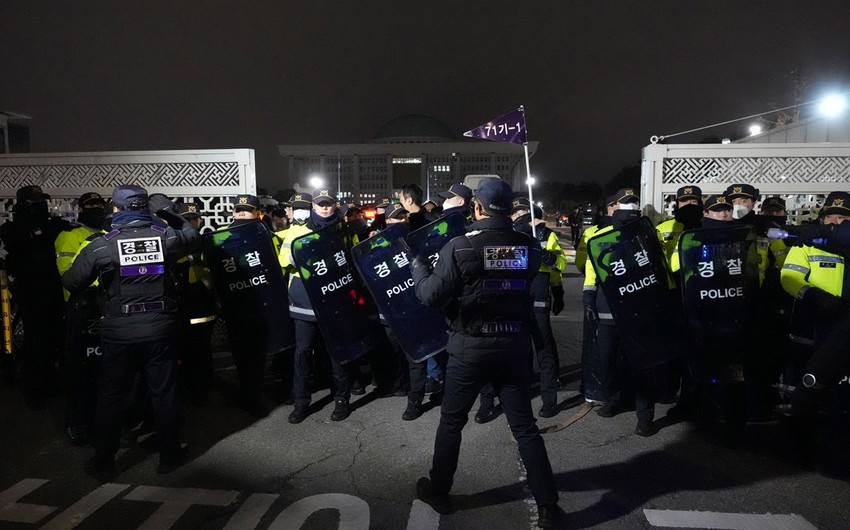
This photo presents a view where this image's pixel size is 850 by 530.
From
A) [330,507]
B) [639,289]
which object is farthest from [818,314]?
[330,507]

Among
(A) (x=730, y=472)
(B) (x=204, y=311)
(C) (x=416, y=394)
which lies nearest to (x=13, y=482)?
(B) (x=204, y=311)

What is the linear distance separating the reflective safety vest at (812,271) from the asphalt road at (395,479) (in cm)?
120

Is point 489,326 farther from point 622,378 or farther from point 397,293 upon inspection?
point 622,378

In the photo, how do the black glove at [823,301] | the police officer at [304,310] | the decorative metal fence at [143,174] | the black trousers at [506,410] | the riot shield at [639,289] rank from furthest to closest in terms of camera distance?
the decorative metal fence at [143,174]
the police officer at [304,310]
the riot shield at [639,289]
the black glove at [823,301]
the black trousers at [506,410]

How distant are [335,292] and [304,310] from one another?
0.31 meters

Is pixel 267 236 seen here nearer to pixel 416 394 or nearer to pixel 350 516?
pixel 416 394

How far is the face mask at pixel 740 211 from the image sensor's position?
473cm

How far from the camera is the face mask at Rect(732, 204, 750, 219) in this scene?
4735mm

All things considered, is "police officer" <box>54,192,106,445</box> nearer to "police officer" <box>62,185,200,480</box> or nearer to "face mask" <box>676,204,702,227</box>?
"police officer" <box>62,185,200,480</box>

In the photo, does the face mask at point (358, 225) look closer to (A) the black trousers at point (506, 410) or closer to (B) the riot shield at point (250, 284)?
(B) the riot shield at point (250, 284)

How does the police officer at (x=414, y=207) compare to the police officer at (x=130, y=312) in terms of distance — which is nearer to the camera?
the police officer at (x=130, y=312)

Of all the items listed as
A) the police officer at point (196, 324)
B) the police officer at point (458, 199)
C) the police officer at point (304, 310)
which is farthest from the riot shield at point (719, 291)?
the police officer at point (196, 324)

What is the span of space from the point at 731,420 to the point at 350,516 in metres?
2.93

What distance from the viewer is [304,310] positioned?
455cm
